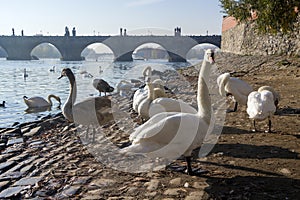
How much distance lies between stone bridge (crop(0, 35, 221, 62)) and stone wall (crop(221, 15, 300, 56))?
105 feet

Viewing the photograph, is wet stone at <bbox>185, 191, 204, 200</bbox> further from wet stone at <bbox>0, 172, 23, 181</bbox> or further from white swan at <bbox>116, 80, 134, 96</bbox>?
white swan at <bbox>116, 80, 134, 96</bbox>

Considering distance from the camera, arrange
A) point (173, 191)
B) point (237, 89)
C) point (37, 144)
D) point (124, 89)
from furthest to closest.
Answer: point (124, 89) → point (237, 89) → point (37, 144) → point (173, 191)

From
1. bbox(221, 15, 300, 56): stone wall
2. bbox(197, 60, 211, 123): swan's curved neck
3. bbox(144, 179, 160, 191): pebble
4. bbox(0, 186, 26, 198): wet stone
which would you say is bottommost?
bbox(0, 186, 26, 198): wet stone

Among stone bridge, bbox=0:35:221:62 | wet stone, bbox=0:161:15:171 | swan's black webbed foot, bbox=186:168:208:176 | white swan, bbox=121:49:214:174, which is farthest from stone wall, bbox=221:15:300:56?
stone bridge, bbox=0:35:221:62

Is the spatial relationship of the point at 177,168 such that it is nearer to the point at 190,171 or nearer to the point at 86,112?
the point at 190,171

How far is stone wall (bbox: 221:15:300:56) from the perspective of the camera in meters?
23.4

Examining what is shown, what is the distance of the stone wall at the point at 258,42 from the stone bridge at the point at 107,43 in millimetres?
31929

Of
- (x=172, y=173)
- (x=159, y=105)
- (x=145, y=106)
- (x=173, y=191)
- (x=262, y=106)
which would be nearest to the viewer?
(x=173, y=191)

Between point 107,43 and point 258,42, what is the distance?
6556 centimetres

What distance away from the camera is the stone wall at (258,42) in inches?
922

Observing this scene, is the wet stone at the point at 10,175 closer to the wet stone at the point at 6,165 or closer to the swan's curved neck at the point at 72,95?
the wet stone at the point at 6,165

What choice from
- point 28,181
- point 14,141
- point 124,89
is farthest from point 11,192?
point 124,89

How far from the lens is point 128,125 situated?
872 centimetres

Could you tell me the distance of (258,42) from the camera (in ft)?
108
